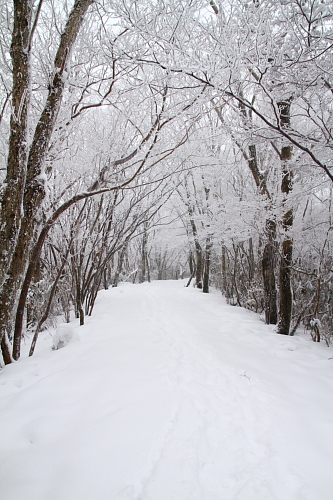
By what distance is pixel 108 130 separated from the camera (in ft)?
14.9

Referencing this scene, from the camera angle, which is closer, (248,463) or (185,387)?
(248,463)

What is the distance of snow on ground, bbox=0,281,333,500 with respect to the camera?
4.41 feet

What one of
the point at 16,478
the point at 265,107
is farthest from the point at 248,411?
the point at 265,107

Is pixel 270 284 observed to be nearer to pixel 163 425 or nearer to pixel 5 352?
pixel 163 425

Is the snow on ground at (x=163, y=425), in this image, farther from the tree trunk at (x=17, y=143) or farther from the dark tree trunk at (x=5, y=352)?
the tree trunk at (x=17, y=143)

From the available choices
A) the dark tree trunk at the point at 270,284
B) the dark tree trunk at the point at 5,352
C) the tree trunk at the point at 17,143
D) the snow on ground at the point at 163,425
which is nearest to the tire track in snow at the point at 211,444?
the snow on ground at the point at 163,425

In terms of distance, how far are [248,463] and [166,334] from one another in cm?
255

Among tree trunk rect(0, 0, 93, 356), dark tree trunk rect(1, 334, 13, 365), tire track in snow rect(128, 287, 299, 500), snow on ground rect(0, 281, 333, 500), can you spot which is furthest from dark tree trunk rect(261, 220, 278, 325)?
dark tree trunk rect(1, 334, 13, 365)

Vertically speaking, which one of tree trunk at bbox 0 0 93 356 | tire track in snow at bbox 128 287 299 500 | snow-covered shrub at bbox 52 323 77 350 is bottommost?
tire track in snow at bbox 128 287 299 500

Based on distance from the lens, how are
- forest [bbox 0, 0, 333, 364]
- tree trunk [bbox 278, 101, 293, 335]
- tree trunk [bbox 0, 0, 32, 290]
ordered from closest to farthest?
tree trunk [bbox 0, 0, 32, 290]
forest [bbox 0, 0, 333, 364]
tree trunk [bbox 278, 101, 293, 335]

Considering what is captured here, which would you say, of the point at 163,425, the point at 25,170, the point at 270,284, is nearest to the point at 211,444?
the point at 163,425

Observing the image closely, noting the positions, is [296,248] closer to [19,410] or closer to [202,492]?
[202,492]

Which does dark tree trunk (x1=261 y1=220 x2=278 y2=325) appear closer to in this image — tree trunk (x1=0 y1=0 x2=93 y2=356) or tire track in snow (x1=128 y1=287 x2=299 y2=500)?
tire track in snow (x1=128 y1=287 x2=299 y2=500)

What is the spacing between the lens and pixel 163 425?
5.85 feet
